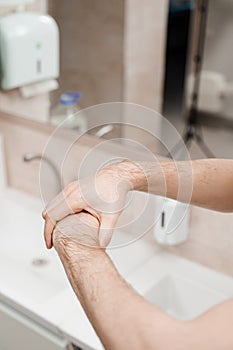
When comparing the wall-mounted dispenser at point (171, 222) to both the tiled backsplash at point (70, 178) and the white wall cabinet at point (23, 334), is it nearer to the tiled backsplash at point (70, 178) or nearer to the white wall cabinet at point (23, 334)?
the tiled backsplash at point (70, 178)

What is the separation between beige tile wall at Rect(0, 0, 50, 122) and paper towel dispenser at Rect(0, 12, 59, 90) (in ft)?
0.24

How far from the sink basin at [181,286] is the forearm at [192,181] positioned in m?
0.43

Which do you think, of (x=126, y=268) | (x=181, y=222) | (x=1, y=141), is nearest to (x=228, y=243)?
(x=181, y=222)

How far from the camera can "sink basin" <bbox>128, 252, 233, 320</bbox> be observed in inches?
52.1

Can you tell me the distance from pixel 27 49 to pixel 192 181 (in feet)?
2.97

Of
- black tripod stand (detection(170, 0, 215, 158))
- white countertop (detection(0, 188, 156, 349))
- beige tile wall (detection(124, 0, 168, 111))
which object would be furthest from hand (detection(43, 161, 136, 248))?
beige tile wall (detection(124, 0, 168, 111))

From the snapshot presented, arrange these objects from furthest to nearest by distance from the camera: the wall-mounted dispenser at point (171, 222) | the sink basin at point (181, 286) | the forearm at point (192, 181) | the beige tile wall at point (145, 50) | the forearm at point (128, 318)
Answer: the beige tile wall at point (145, 50)
the sink basin at point (181, 286)
the wall-mounted dispenser at point (171, 222)
the forearm at point (192, 181)
the forearm at point (128, 318)

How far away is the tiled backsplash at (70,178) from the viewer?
4.41 feet

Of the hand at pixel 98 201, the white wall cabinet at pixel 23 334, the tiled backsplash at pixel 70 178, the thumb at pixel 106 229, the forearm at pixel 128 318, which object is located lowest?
the white wall cabinet at pixel 23 334

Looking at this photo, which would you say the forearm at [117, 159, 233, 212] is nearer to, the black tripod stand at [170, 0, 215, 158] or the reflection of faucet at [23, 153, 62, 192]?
the black tripod stand at [170, 0, 215, 158]

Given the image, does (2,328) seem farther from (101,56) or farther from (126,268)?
(101,56)

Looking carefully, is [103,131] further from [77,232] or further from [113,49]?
[77,232]

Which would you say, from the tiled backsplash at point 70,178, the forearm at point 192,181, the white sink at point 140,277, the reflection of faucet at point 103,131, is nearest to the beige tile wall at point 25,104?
the tiled backsplash at point 70,178

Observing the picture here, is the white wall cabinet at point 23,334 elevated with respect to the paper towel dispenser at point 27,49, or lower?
lower
